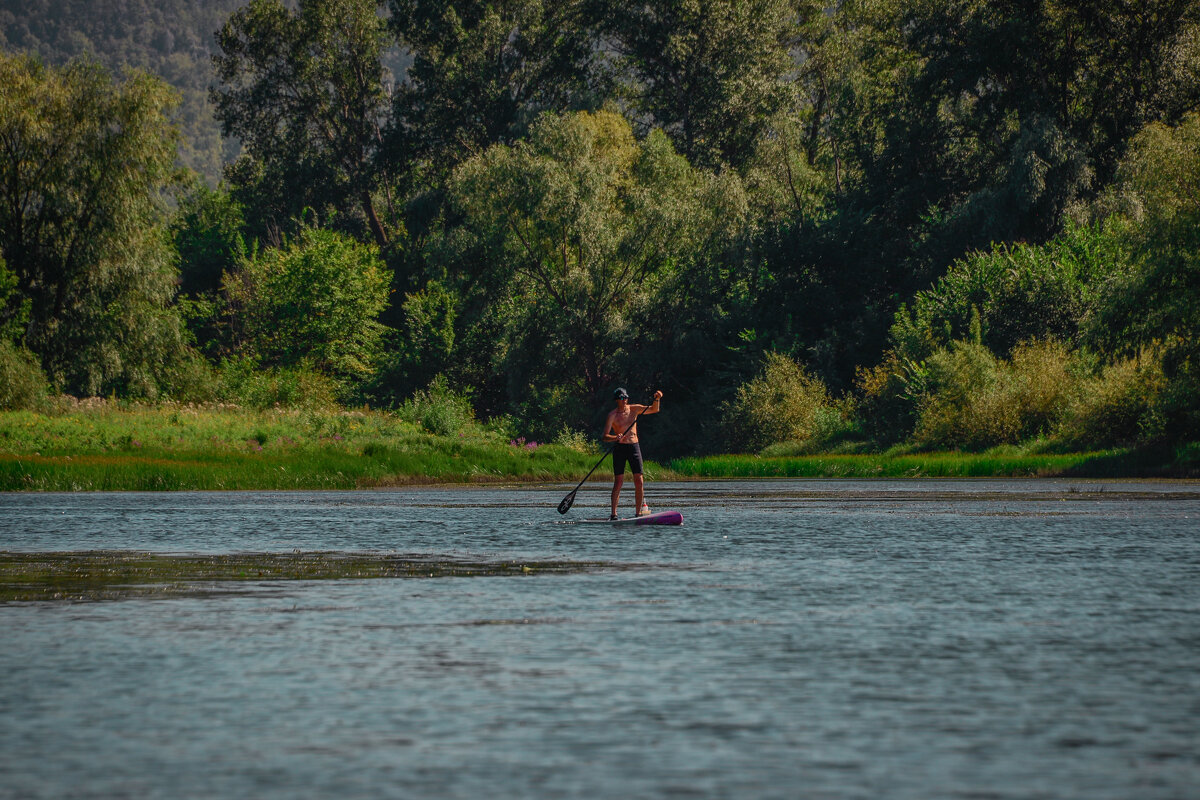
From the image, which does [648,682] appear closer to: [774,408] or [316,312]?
[774,408]

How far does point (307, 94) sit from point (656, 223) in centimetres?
3097

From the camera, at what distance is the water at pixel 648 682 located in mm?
6992

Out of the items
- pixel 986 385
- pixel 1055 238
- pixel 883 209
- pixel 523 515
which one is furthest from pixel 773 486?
pixel 883 209

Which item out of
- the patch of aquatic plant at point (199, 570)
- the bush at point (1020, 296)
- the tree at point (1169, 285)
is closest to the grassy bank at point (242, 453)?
the bush at point (1020, 296)

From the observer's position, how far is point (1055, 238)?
63.8 metres

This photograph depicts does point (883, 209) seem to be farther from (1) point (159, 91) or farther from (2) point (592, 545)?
(2) point (592, 545)

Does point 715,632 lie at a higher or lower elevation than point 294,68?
lower

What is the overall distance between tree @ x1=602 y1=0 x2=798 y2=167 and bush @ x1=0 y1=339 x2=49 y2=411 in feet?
140

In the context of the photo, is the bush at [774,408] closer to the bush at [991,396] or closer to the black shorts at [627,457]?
the bush at [991,396]

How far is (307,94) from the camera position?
93.2 m

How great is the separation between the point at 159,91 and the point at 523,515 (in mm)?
44116

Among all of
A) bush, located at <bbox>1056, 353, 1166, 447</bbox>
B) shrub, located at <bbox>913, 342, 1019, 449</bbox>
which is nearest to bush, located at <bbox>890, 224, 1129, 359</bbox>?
shrub, located at <bbox>913, 342, 1019, 449</bbox>

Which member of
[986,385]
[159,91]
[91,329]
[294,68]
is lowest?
[986,385]

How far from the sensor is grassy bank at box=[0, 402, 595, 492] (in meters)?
41.3
